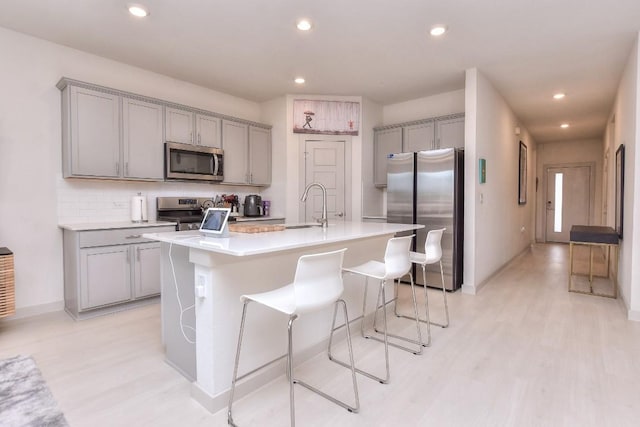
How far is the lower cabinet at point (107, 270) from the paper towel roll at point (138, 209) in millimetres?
350

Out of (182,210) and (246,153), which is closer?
(182,210)

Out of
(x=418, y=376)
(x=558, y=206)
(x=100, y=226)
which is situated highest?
(x=558, y=206)

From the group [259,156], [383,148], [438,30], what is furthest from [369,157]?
[438,30]

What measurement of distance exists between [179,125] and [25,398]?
3.06 m

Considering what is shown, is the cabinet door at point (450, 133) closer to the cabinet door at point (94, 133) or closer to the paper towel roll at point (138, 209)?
the paper towel roll at point (138, 209)

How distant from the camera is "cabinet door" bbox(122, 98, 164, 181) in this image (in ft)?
12.0

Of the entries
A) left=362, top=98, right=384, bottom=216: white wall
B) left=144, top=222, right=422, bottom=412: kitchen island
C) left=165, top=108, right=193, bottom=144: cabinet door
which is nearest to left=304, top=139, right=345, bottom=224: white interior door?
left=362, top=98, right=384, bottom=216: white wall

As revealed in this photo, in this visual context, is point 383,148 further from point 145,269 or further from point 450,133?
point 145,269

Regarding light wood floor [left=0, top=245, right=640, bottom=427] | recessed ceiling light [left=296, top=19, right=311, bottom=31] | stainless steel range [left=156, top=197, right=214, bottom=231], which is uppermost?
recessed ceiling light [left=296, top=19, right=311, bottom=31]

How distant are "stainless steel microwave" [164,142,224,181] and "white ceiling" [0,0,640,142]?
3.05 feet

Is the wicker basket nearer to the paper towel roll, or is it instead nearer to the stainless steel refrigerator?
the paper towel roll

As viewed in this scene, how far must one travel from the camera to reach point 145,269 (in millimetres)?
3564

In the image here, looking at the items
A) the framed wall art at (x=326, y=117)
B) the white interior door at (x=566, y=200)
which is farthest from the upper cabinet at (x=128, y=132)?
the white interior door at (x=566, y=200)

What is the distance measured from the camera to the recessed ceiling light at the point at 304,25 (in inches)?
117
